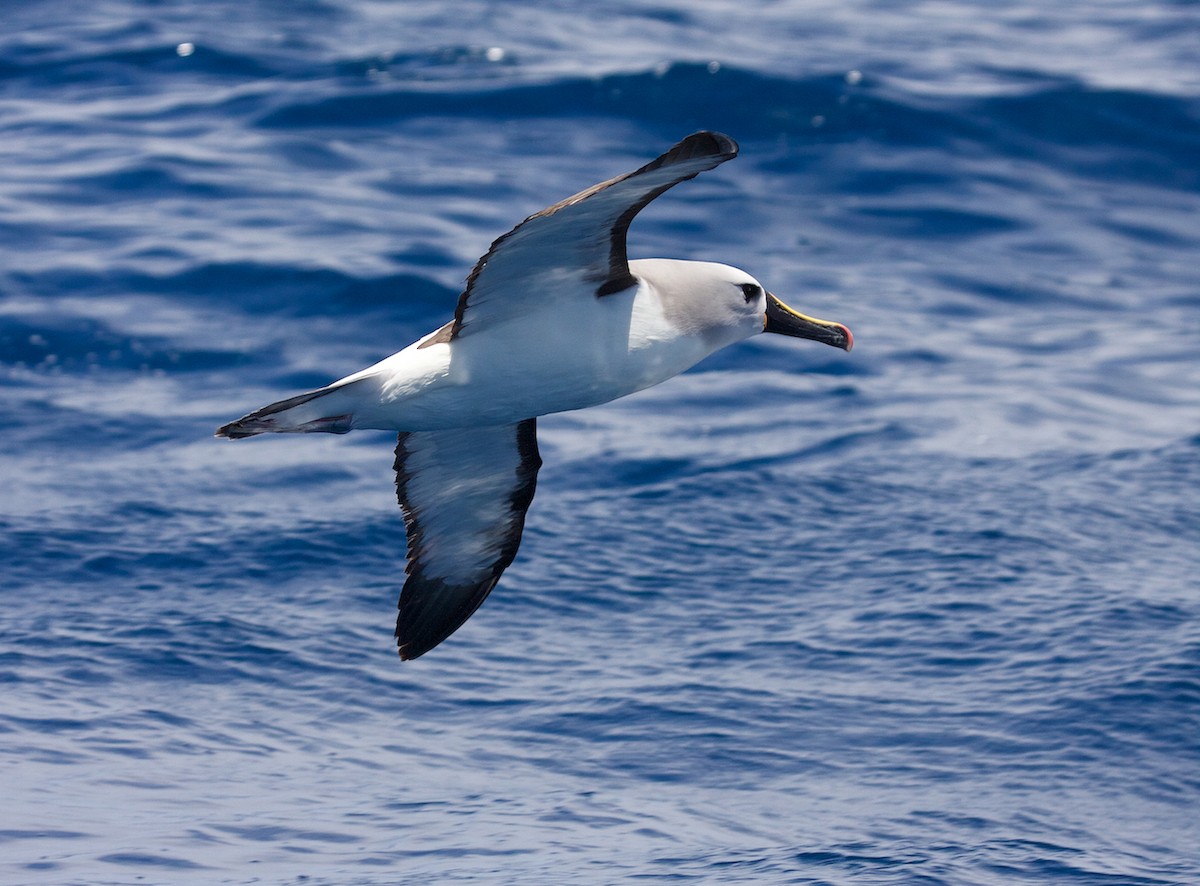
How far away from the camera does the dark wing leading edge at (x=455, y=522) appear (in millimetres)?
9711

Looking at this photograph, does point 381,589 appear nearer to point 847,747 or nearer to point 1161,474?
point 847,747

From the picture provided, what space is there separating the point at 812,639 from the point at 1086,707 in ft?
7.27

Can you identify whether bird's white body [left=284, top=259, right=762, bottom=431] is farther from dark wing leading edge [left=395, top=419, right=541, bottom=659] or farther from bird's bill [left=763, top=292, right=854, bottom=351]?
dark wing leading edge [left=395, top=419, right=541, bottom=659]

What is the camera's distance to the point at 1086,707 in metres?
12.9

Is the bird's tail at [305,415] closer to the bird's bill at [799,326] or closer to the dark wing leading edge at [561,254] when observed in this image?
the dark wing leading edge at [561,254]

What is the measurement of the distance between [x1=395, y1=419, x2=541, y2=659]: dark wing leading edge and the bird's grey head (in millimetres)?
1398

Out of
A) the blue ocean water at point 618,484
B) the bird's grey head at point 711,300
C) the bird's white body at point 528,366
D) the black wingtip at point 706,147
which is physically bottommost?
the blue ocean water at point 618,484

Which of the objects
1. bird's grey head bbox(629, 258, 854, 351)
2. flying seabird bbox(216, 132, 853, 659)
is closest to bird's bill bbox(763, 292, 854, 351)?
bird's grey head bbox(629, 258, 854, 351)

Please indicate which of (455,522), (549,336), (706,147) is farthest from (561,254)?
(455,522)

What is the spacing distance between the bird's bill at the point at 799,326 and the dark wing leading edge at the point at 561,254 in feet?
4.01

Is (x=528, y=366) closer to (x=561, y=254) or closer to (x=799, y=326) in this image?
(x=561, y=254)

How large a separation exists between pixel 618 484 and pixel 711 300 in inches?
290

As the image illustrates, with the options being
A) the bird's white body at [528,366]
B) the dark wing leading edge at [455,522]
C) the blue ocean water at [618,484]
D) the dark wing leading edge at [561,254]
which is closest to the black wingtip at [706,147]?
the dark wing leading edge at [561,254]

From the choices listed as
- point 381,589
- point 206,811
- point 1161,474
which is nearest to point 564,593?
point 381,589
